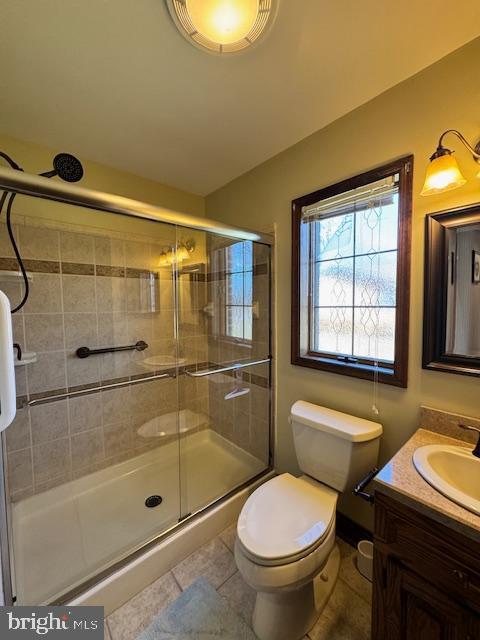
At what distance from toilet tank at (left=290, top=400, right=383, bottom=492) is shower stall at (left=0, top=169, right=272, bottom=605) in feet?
1.67

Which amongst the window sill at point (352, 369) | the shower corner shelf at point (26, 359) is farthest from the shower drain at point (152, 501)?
the window sill at point (352, 369)

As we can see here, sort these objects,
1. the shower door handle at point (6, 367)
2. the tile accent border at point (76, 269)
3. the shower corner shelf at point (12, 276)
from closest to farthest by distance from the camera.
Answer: the shower door handle at point (6, 367) → the shower corner shelf at point (12, 276) → the tile accent border at point (76, 269)

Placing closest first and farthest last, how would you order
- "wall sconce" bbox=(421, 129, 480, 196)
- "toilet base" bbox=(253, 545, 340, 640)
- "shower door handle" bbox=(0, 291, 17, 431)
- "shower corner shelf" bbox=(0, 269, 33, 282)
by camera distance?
"shower door handle" bbox=(0, 291, 17, 431) < "wall sconce" bbox=(421, 129, 480, 196) < "toilet base" bbox=(253, 545, 340, 640) < "shower corner shelf" bbox=(0, 269, 33, 282)

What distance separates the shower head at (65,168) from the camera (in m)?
1.11

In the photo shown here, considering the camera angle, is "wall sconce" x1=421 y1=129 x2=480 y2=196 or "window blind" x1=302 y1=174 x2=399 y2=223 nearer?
"wall sconce" x1=421 y1=129 x2=480 y2=196

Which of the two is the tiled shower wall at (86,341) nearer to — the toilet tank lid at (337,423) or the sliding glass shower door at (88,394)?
the sliding glass shower door at (88,394)

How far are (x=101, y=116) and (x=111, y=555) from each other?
2.26 metres

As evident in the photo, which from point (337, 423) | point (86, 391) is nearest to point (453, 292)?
point (337, 423)

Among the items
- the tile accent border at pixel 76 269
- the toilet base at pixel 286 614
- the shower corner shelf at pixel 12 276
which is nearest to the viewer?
the toilet base at pixel 286 614

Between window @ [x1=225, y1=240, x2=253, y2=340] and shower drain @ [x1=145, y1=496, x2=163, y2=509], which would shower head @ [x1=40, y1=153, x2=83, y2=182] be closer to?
window @ [x1=225, y1=240, x2=253, y2=340]

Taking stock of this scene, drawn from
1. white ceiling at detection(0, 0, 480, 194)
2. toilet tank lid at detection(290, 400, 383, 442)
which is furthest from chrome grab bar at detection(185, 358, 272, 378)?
white ceiling at detection(0, 0, 480, 194)

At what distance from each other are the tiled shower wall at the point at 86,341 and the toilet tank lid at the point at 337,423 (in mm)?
1032

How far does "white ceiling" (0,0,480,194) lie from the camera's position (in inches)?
35.5

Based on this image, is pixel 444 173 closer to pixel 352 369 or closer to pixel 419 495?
pixel 352 369
